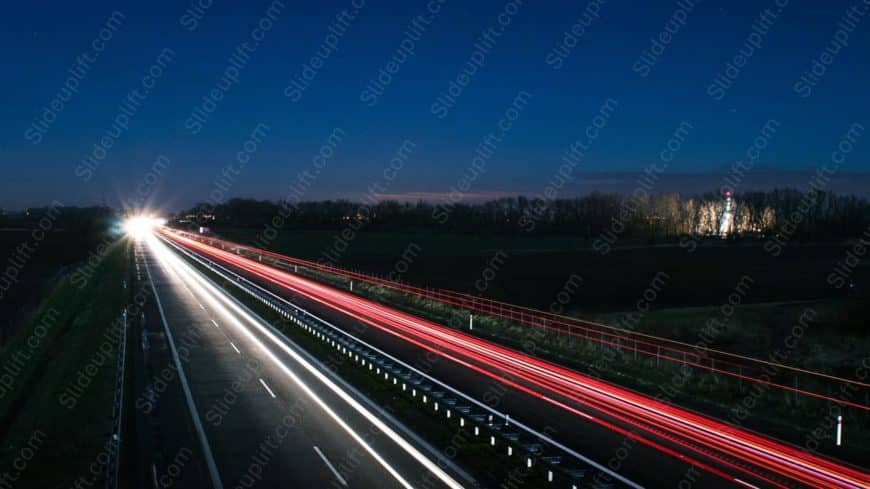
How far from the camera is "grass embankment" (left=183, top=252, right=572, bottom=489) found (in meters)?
12.5

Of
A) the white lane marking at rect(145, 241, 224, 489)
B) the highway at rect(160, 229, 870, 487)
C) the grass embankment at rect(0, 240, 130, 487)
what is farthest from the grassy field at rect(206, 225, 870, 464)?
the grass embankment at rect(0, 240, 130, 487)

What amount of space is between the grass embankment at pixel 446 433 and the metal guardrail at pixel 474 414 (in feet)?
0.47

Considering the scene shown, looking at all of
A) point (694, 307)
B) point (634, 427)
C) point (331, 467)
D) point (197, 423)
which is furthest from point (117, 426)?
point (694, 307)

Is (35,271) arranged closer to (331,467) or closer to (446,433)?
(446,433)

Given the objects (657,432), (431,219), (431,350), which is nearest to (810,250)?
(431,350)

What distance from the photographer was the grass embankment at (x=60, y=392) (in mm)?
14148

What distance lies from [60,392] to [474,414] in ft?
44.2

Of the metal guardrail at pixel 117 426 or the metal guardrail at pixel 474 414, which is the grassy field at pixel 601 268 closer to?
the metal guardrail at pixel 474 414

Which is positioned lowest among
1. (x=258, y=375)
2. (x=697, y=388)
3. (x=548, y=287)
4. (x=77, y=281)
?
(x=77, y=281)

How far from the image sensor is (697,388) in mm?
19516

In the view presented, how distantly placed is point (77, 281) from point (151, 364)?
36.7 m

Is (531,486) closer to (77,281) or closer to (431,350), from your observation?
(431,350)

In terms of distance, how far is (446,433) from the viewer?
1516cm

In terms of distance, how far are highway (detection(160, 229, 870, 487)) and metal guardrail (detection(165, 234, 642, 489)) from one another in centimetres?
84
